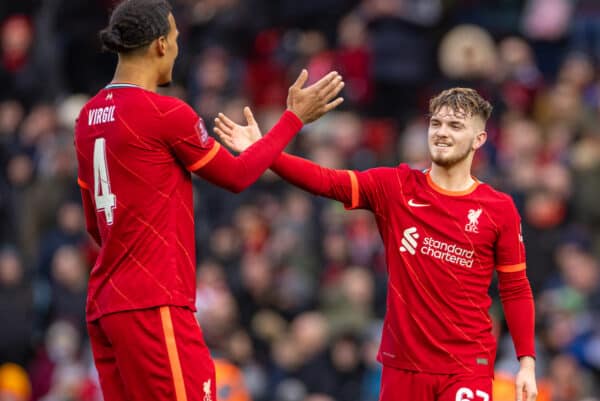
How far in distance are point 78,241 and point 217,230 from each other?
1.41m

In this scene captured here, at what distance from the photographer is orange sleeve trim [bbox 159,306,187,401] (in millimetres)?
6871

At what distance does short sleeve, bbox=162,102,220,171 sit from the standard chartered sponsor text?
1361 mm

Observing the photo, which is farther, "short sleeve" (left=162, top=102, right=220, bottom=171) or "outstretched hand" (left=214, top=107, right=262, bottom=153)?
"outstretched hand" (left=214, top=107, right=262, bottom=153)

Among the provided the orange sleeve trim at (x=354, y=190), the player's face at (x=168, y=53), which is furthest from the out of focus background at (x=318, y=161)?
the player's face at (x=168, y=53)

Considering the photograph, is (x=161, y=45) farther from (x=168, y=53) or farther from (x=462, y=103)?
(x=462, y=103)

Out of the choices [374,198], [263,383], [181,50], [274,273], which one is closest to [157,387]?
[374,198]

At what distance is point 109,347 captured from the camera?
7055 mm

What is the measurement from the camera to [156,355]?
22.5ft

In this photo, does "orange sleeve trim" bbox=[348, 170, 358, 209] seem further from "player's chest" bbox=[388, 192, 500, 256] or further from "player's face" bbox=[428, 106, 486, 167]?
"player's face" bbox=[428, 106, 486, 167]

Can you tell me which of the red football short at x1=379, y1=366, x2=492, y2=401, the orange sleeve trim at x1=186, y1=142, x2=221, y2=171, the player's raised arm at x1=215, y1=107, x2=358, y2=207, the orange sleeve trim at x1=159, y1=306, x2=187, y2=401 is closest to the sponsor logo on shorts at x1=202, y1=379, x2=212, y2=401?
the orange sleeve trim at x1=159, y1=306, x2=187, y2=401

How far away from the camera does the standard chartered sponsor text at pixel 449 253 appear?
7.72 meters

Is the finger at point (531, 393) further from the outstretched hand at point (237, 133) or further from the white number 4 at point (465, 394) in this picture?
the outstretched hand at point (237, 133)

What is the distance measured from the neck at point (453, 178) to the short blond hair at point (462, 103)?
0.29 m

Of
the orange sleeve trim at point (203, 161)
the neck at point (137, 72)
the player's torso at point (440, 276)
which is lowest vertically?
the player's torso at point (440, 276)
